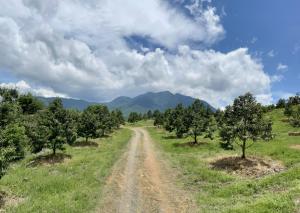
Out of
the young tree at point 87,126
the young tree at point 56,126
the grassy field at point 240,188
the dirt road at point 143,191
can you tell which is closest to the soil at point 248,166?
the grassy field at point 240,188

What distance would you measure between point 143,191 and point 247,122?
1726 cm

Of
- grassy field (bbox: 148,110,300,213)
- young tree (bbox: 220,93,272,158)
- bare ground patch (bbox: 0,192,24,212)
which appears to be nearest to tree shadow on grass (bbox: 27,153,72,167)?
bare ground patch (bbox: 0,192,24,212)

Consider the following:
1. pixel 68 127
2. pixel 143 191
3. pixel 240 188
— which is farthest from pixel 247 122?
pixel 68 127

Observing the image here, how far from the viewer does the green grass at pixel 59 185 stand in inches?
854

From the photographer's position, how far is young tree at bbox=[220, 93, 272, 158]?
3644 centimetres

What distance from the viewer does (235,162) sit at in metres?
35.6

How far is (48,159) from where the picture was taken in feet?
137

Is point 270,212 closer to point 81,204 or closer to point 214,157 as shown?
point 81,204

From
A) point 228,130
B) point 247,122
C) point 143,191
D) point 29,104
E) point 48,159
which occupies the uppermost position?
point 29,104

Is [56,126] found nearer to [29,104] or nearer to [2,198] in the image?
[2,198]

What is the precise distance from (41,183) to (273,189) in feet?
62.5

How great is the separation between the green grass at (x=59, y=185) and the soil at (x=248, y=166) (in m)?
12.5

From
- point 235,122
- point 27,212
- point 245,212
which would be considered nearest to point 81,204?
point 27,212

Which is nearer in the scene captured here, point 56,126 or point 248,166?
point 248,166
